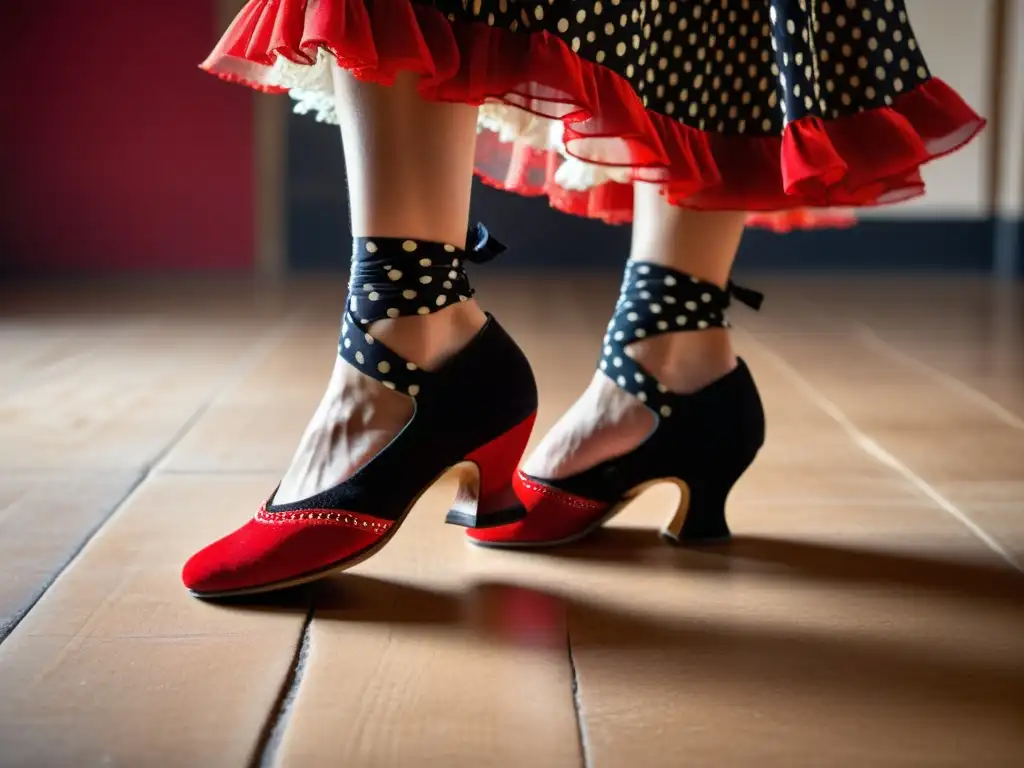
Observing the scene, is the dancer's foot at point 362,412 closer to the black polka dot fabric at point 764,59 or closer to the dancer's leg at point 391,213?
the dancer's leg at point 391,213

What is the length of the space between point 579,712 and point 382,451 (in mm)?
219

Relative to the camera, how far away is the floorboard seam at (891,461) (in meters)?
0.83

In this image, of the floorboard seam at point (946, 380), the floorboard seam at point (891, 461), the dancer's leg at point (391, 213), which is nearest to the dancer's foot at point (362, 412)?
the dancer's leg at point (391, 213)

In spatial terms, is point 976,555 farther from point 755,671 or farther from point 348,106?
point 348,106

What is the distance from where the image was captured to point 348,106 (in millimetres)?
677

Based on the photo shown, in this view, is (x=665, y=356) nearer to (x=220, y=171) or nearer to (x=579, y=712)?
(x=579, y=712)

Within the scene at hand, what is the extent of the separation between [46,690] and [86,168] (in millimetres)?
3327

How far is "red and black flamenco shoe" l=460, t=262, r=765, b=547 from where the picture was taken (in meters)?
0.81

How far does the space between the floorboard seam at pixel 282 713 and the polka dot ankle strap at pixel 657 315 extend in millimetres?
303

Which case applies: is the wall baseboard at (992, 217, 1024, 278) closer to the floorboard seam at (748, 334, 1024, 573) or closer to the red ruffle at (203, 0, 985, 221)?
the floorboard seam at (748, 334, 1024, 573)

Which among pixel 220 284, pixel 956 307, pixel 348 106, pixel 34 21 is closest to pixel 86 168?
pixel 34 21

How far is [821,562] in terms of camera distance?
0.79 meters

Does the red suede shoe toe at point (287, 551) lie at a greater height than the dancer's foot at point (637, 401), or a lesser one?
lesser

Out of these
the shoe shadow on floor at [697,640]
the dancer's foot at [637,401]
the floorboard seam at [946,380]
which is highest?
the dancer's foot at [637,401]
